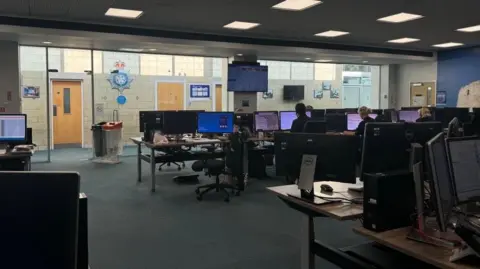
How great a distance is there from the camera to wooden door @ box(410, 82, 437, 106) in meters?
12.3

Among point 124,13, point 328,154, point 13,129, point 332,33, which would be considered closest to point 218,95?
point 332,33

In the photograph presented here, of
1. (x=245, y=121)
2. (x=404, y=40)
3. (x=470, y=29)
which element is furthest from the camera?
(x=404, y=40)

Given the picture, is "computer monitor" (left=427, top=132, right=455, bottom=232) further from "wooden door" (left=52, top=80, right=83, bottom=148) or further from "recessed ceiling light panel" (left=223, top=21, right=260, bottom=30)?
"wooden door" (left=52, top=80, right=83, bottom=148)

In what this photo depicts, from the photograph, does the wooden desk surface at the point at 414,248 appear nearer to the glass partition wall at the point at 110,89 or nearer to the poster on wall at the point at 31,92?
the glass partition wall at the point at 110,89

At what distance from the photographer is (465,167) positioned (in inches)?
82.4

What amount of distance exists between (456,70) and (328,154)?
10570 mm

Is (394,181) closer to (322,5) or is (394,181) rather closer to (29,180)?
(29,180)

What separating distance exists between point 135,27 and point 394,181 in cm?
688

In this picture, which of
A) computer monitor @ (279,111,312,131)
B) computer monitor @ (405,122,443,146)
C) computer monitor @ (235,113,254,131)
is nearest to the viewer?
computer monitor @ (405,122,443,146)

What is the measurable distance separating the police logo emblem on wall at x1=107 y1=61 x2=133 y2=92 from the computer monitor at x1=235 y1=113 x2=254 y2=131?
4.68 metres

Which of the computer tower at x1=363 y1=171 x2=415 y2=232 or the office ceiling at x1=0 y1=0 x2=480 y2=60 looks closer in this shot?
the computer tower at x1=363 y1=171 x2=415 y2=232

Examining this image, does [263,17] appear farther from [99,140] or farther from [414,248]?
[414,248]

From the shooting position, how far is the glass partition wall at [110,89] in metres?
10.1

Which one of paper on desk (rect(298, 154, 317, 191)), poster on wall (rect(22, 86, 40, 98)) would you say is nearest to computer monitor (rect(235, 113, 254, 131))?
paper on desk (rect(298, 154, 317, 191))
